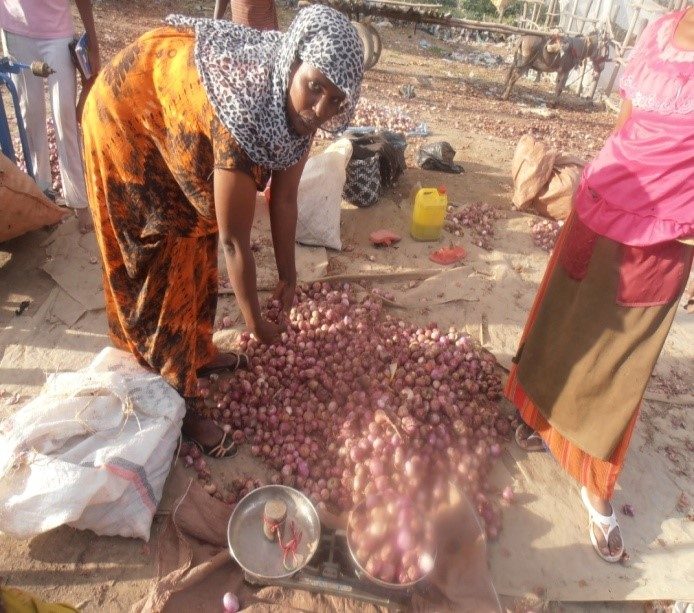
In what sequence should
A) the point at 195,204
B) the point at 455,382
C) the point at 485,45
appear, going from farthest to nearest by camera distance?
the point at 485,45 < the point at 455,382 < the point at 195,204

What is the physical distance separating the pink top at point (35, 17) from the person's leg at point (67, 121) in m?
0.07

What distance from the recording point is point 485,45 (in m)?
14.8

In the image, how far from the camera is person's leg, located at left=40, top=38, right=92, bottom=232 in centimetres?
372

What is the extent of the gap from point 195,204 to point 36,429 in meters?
1.20

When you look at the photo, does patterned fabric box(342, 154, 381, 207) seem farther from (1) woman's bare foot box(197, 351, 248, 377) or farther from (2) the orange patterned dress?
(2) the orange patterned dress

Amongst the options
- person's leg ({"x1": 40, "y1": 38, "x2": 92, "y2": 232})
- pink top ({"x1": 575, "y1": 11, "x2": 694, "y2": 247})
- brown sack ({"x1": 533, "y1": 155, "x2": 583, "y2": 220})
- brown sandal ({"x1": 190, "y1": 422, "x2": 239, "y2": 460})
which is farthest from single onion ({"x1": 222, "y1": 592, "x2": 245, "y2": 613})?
brown sack ({"x1": 533, "y1": 155, "x2": 583, "y2": 220})

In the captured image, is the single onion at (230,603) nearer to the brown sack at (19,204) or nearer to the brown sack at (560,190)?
the brown sack at (19,204)

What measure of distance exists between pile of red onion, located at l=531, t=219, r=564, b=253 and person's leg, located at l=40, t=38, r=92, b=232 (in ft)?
12.9

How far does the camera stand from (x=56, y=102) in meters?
3.76

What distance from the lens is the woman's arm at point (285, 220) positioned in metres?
1.99

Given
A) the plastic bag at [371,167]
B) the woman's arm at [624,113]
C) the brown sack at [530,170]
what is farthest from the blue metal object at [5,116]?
the brown sack at [530,170]

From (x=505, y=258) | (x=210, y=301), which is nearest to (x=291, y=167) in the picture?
(x=210, y=301)

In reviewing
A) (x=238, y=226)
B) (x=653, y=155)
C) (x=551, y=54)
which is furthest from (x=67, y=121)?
(x=551, y=54)

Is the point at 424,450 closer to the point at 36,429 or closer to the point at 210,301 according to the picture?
the point at 210,301
